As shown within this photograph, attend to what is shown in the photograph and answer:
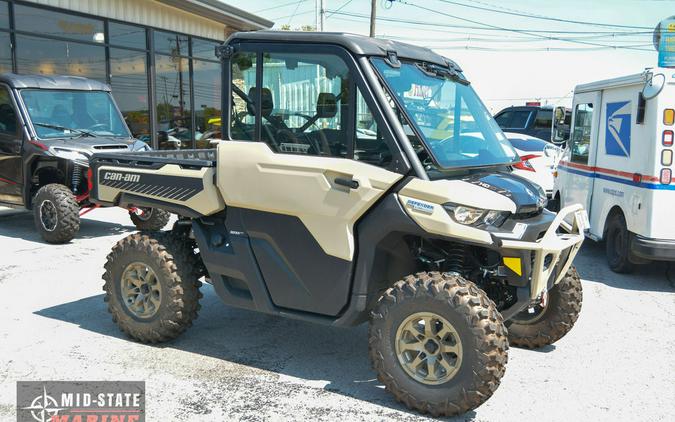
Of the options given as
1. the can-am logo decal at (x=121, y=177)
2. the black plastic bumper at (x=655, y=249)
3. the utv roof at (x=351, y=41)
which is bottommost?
the black plastic bumper at (x=655, y=249)

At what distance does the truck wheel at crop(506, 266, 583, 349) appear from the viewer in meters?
4.91

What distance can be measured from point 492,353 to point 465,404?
354mm

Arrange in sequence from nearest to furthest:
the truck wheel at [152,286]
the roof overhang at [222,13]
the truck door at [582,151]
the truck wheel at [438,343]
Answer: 1. the truck wheel at [438,343]
2. the truck wheel at [152,286]
3. the truck door at [582,151]
4. the roof overhang at [222,13]

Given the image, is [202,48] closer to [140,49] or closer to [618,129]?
[140,49]

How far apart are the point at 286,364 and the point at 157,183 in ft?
5.61

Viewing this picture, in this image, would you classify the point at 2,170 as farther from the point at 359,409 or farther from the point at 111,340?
the point at 359,409

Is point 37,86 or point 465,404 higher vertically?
point 37,86

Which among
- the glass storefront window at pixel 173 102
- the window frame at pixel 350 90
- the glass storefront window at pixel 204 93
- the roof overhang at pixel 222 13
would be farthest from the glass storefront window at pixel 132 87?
the window frame at pixel 350 90

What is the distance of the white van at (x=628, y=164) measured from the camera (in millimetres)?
7043

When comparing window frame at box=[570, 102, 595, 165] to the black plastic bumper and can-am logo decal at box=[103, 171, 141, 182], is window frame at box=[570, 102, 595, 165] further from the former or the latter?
can-am logo decal at box=[103, 171, 141, 182]

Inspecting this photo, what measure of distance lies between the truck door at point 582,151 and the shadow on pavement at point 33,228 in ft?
22.2

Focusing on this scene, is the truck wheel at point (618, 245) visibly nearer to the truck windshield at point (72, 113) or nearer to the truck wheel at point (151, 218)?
the truck wheel at point (151, 218)

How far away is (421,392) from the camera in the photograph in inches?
153

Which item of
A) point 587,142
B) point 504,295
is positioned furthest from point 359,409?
point 587,142
